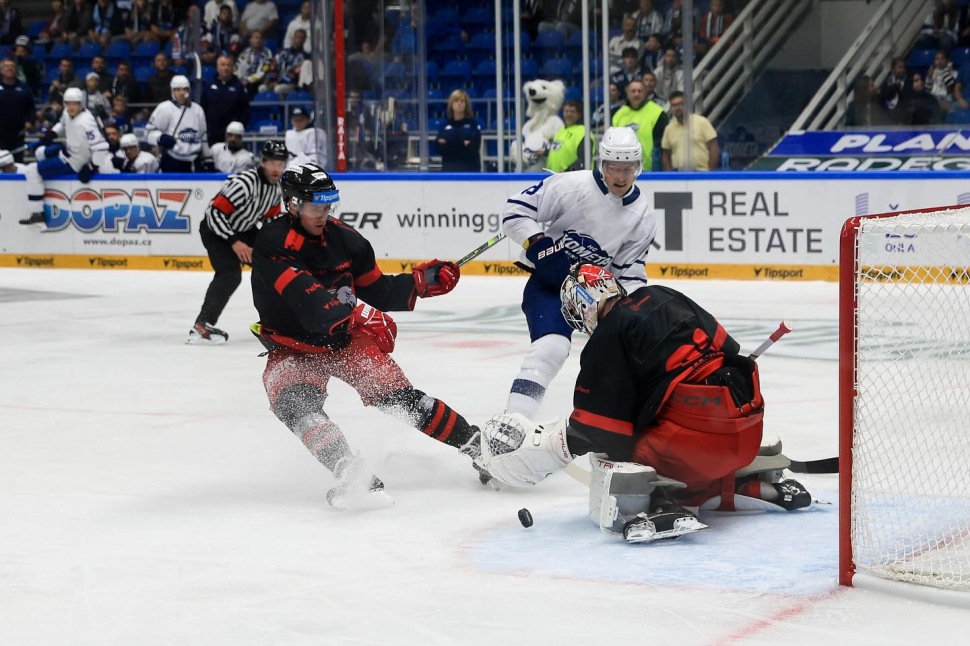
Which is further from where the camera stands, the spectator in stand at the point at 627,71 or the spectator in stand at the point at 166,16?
the spectator in stand at the point at 166,16

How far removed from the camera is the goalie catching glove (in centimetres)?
372

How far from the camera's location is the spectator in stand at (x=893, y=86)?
35.7ft

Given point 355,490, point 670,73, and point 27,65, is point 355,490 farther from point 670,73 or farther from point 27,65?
point 27,65

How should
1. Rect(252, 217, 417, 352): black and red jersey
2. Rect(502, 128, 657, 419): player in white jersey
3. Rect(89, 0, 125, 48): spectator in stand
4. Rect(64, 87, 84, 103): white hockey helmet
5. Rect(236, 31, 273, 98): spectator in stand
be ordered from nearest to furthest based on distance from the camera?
Rect(252, 217, 417, 352): black and red jersey < Rect(502, 128, 657, 419): player in white jersey < Rect(64, 87, 84, 103): white hockey helmet < Rect(236, 31, 273, 98): spectator in stand < Rect(89, 0, 125, 48): spectator in stand

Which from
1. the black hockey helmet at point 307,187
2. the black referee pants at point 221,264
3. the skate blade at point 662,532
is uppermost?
the black hockey helmet at point 307,187

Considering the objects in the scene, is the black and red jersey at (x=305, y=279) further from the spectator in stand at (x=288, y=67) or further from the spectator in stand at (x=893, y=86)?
the spectator in stand at (x=288, y=67)

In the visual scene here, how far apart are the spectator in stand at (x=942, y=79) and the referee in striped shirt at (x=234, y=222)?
5.70 meters

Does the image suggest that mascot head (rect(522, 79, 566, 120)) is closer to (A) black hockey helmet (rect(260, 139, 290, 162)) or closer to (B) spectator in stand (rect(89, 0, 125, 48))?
(A) black hockey helmet (rect(260, 139, 290, 162))

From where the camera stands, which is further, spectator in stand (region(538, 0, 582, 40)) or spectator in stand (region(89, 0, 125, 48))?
spectator in stand (region(89, 0, 125, 48))

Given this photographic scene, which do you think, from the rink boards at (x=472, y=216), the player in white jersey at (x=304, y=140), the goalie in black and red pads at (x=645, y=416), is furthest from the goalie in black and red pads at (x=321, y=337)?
the player in white jersey at (x=304, y=140)

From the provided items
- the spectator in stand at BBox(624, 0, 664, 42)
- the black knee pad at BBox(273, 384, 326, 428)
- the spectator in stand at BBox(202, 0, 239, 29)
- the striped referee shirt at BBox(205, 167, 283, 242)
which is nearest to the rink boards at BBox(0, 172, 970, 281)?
the spectator in stand at BBox(624, 0, 664, 42)

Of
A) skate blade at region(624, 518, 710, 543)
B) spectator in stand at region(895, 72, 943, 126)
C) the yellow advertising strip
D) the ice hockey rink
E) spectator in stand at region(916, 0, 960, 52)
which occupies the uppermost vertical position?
spectator in stand at region(916, 0, 960, 52)

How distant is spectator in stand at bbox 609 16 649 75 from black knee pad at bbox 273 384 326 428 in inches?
275

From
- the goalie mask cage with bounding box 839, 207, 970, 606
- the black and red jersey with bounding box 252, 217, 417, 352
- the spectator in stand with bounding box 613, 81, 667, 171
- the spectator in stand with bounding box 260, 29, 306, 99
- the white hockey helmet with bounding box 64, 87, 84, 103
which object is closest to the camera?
the goalie mask cage with bounding box 839, 207, 970, 606
